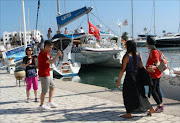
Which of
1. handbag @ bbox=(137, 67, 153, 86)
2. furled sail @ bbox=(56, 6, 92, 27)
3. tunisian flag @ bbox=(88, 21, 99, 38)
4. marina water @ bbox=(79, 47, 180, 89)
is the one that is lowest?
marina water @ bbox=(79, 47, 180, 89)

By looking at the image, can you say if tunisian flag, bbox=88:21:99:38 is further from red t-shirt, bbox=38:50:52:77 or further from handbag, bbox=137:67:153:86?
handbag, bbox=137:67:153:86

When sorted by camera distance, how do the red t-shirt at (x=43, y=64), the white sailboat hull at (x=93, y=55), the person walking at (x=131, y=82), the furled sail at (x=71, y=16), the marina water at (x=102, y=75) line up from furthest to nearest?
the white sailboat hull at (x=93, y=55), the furled sail at (x=71, y=16), the marina water at (x=102, y=75), the red t-shirt at (x=43, y=64), the person walking at (x=131, y=82)

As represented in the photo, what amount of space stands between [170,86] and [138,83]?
3353mm

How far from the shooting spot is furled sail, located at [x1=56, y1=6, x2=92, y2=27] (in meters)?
16.5

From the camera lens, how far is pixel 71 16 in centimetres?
1678

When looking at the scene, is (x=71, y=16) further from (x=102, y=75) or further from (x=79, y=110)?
(x=79, y=110)

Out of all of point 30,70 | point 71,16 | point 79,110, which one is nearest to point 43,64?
point 30,70

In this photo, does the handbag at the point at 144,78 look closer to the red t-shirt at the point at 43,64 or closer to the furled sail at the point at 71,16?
the red t-shirt at the point at 43,64

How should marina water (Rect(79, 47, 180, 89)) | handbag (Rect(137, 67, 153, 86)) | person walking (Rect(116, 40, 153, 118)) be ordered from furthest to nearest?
marina water (Rect(79, 47, 180, 89)), handbag (Rect(137, 67, 153, 86)), person walking (Rect(116, 40, 153, 118))

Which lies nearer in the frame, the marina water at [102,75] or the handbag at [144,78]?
the handbag at [144,78]

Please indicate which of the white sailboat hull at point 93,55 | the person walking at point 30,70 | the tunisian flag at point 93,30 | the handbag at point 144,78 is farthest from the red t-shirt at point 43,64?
the white sailboat hull at point 93,55

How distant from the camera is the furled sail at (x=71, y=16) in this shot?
54.2 ft

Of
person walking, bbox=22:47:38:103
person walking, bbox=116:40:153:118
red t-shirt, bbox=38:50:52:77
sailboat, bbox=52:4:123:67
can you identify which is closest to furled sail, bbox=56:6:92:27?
sailboat, bbox=52:4:123:67

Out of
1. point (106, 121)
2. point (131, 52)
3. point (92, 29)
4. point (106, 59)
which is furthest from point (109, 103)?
point (106, 59)
